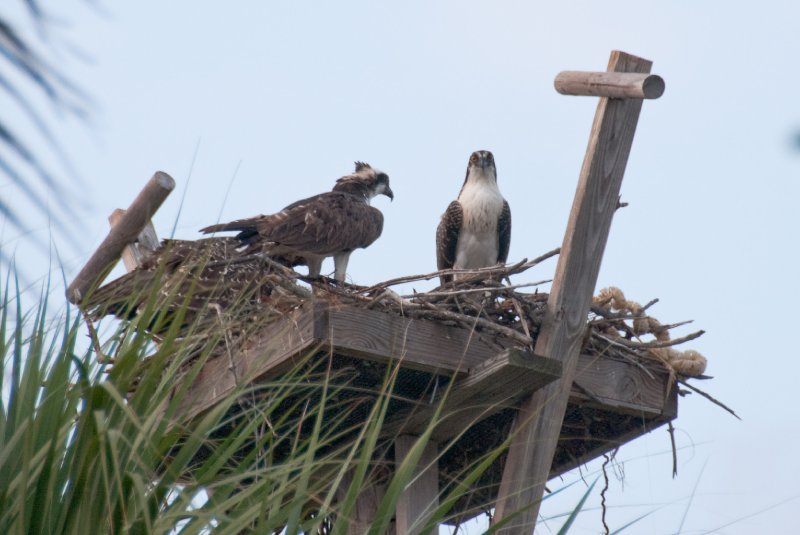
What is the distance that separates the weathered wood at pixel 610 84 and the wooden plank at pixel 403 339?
1289 millimetres

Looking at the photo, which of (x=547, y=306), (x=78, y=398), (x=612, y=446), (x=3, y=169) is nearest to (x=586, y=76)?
(x=547, y=306)

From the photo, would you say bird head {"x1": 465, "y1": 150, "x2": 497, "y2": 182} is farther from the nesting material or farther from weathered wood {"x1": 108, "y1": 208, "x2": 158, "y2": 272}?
the nesting material

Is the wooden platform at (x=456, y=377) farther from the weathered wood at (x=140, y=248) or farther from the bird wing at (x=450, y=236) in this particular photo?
the bird wing at (x=450, y=236)

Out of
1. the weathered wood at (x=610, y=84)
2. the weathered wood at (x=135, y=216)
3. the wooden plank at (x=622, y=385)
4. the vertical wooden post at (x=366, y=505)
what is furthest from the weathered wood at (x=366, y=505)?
the weathered wood at (x=610, y=84)

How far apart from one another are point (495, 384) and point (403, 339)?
46 cm

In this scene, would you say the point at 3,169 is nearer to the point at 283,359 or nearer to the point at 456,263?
the point at 283,359

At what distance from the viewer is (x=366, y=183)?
988 cm

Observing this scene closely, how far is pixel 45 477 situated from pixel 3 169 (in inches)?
45.6

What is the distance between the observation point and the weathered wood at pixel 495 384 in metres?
4.89

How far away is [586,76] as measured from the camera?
5.46 meters

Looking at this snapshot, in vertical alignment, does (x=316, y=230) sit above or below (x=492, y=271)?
above

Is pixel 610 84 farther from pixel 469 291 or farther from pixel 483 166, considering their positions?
pixel 483 166

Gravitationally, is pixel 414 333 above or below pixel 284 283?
below

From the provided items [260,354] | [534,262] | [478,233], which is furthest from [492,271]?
[478,233]
